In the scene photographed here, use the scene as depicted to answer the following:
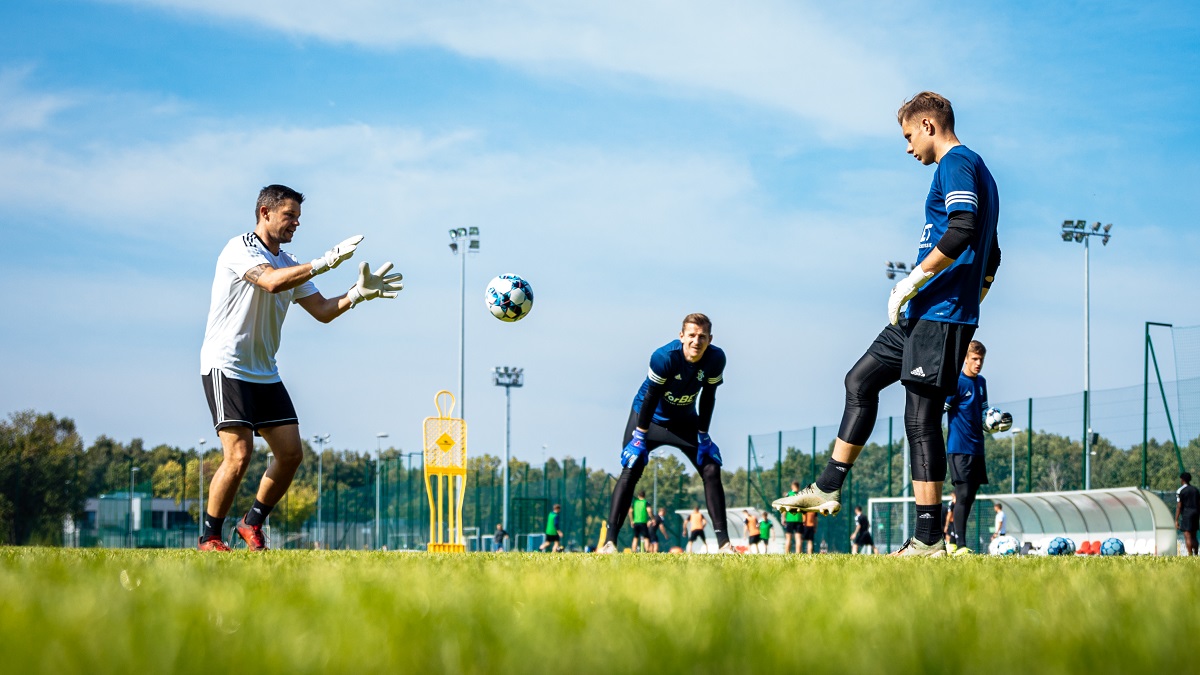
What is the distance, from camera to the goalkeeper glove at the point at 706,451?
9.84 metres

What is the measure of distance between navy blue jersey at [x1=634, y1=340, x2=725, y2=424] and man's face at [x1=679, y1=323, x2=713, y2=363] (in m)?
0.10

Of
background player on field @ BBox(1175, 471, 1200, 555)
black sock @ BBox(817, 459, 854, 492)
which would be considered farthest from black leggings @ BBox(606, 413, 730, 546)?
background player on field @ BBox(1175, 471, 1200, 555)

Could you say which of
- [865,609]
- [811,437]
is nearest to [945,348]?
[865,609]

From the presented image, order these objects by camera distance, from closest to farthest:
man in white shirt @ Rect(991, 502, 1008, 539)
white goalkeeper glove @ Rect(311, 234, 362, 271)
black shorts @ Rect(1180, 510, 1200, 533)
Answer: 1. white goalkeeper glove @ Rect(311, 234, 362, 271)
2. black shorts @ Rect(1180, 510, 1200, 533)
3. man in white shirt @ Rect(991, 502, 1008, 539)

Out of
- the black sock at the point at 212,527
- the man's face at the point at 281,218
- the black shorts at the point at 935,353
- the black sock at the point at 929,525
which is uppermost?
the man's face at the point at 281,218

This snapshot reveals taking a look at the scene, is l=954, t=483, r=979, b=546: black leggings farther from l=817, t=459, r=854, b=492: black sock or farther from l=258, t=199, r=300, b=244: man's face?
l=258, t=199, r=300, b=244: man's face

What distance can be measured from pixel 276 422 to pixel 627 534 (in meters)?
Answer: 33.7

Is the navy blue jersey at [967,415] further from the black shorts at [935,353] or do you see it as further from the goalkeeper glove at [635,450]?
the black shorts at [935,353]

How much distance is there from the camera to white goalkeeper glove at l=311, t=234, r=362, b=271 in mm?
7488

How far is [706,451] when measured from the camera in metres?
9.86

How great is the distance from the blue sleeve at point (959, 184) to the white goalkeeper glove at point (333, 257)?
3.72m

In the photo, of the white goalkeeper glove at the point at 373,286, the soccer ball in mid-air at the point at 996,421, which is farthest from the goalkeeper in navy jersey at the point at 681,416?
the soccer ball in mid-air at the point at 996,421

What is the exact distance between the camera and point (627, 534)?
40.9 metres

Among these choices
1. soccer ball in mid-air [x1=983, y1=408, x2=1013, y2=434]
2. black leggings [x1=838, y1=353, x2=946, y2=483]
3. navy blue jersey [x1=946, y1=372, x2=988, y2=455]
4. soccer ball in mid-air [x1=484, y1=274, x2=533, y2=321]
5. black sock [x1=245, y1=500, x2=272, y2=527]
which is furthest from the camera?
soccer ball in mid-air [x1=484, y1=274, x2=533, y2=321]
